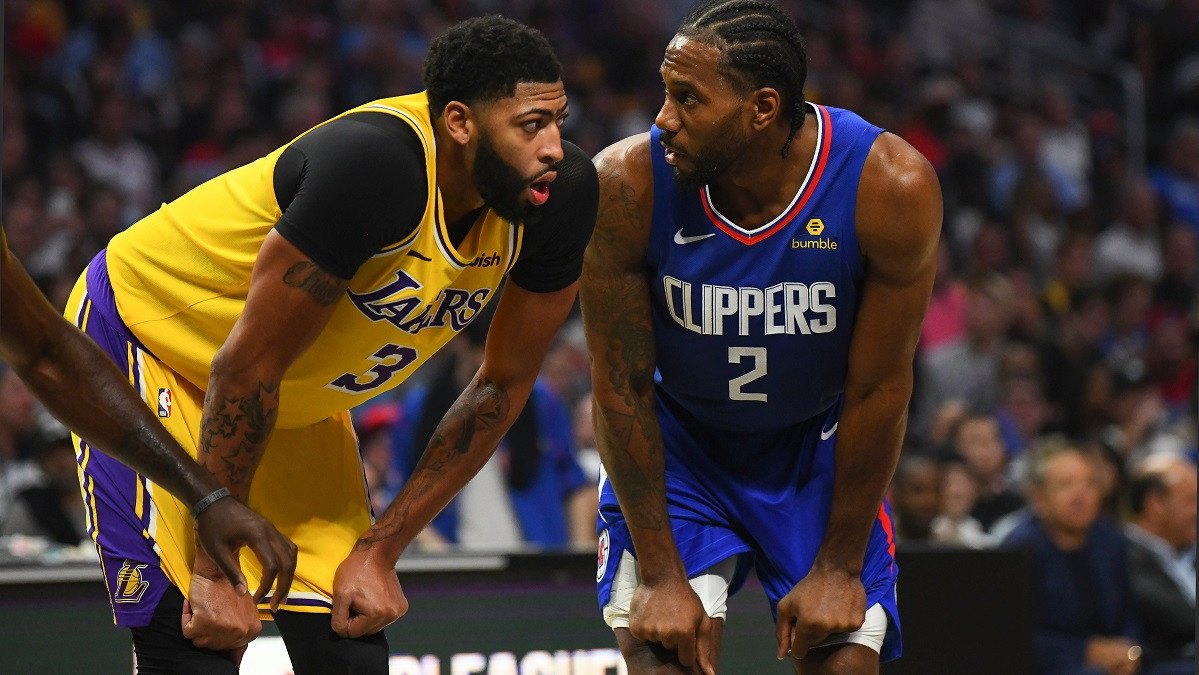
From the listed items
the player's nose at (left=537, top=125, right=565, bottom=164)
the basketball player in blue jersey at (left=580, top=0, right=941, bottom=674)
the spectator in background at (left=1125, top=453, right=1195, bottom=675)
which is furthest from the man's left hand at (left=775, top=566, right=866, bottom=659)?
the spectator in background at (left=1125, top=453, right=1195, bottom=675)

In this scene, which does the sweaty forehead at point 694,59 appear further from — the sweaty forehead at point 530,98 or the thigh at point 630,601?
the thigh at point 630,601

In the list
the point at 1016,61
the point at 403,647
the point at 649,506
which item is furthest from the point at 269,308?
the point at 1016,61

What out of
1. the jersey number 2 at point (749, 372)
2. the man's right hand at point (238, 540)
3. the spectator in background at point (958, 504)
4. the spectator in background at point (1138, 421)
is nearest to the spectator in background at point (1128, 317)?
the spectator in background at point (1138, 421)

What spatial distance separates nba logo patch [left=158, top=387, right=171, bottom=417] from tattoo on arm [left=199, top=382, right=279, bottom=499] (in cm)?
24

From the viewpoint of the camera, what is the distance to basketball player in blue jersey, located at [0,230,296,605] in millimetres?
2811

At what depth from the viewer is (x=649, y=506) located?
3.71 m

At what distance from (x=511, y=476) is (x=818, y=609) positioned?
382 cm

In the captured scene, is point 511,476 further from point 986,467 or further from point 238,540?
point 238,540

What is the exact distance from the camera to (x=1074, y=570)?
21.9ft

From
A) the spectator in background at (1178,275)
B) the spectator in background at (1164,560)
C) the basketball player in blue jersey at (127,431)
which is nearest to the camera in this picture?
the basketball player in blue jersey at (127,431)

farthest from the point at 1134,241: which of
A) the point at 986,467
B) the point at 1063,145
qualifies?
the point at 986,467

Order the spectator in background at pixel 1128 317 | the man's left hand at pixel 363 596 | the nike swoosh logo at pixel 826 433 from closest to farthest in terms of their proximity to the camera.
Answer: the man's left hand at pixel 363 596 → the nike swoosh logo at pixel 826 433 → the spectator in background at pixel 1128 317

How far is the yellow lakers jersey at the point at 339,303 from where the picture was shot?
330 cm

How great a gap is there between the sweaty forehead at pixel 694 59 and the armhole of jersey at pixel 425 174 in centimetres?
61
